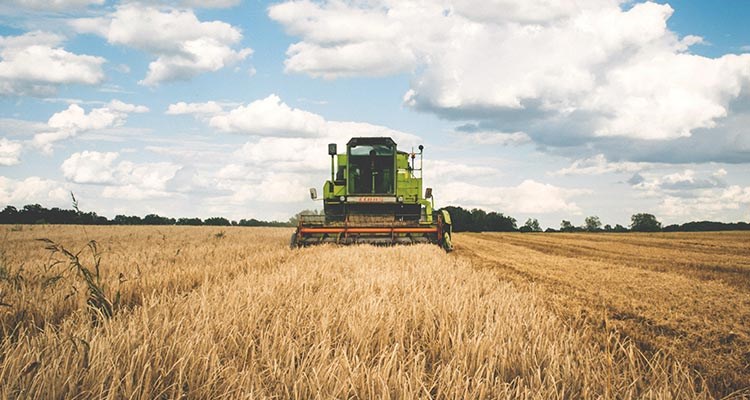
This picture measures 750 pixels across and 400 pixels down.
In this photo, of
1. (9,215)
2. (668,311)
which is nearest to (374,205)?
(668,311)

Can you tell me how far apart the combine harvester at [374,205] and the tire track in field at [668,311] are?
507 cm

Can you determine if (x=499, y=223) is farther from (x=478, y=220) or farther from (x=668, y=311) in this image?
(x=668, y=311)

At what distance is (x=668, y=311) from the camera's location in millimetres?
5879

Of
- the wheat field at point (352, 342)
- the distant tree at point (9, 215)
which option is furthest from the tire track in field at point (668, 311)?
the distant tree at point (9, 215)

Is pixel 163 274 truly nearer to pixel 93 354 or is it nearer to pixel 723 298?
pixel 93 354

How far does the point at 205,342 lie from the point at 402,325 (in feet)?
4.41

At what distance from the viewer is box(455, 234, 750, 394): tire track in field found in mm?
4070

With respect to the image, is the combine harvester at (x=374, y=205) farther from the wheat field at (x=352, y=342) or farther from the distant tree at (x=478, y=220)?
the distant tree at (x=478, y=220)

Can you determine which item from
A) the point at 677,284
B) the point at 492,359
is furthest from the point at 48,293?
the point at 677,284

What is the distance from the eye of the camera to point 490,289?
5.96 metres

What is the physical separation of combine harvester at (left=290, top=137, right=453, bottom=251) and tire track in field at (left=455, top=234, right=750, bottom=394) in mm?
5065

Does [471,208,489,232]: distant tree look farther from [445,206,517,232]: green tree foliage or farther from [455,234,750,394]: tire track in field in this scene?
[455,234,750,394]: tire track in field

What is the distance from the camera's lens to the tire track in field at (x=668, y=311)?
160 inches

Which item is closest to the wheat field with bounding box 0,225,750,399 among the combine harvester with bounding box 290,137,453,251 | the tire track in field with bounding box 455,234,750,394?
the tire track in field with bounding box 455,234,750,394
